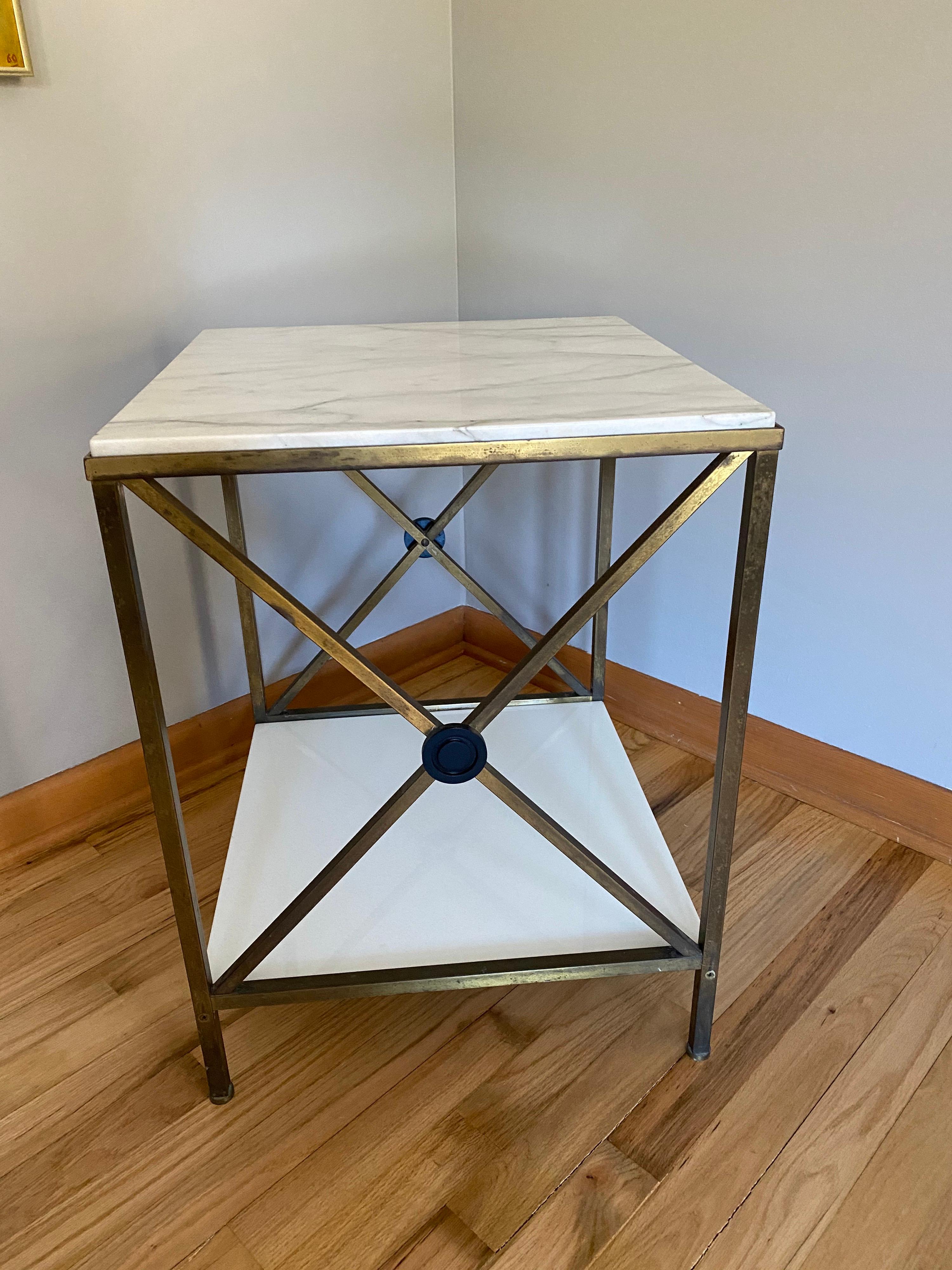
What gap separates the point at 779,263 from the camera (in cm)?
117

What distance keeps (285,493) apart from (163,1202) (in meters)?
0.98

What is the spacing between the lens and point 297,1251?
0.79m

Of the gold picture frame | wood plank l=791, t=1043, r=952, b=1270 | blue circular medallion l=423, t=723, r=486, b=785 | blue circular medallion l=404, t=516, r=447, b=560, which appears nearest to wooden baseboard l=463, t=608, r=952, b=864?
blue circular medallion l=404, t=516, r=447, b=560

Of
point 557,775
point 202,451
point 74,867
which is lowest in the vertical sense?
point 74,867

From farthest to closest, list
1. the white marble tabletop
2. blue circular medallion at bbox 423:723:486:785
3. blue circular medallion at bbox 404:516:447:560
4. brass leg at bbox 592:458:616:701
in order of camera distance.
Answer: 1. blue circular medallion at bbox 404:516:447:560
2. brass leg at bbox 592:458:616:701
3. blue circular medallion at bbox 423:723:486:785
4. the white marble tabletop

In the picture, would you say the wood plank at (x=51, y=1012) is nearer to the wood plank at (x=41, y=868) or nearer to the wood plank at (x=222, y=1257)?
the wood plank at (x=41, y=868)

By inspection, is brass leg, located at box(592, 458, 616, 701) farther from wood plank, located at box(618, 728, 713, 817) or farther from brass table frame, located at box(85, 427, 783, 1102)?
brass table frame, located at box(85, 427, 783, 1102)

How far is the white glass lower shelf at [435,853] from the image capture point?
3.04 ft

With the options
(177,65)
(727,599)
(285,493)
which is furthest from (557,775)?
(177,65)

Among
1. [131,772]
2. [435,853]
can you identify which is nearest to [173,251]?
[131,772]

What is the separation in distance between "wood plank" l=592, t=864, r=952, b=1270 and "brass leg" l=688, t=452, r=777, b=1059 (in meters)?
0.09

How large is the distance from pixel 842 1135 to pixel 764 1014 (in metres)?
0.15

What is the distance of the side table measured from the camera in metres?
0.69

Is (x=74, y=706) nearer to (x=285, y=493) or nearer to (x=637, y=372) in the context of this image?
(x=285, y=493)
